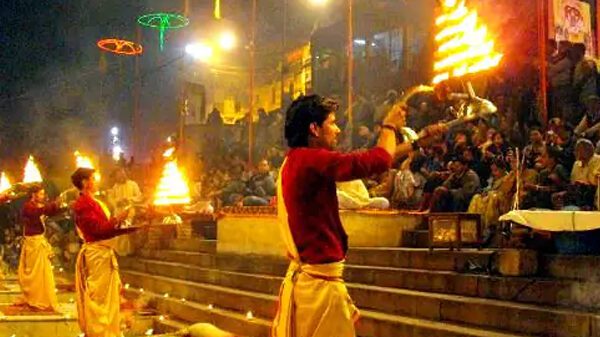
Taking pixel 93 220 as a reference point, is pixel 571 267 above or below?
below

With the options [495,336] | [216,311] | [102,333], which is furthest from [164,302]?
[495,336]

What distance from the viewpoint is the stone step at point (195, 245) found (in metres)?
14.7

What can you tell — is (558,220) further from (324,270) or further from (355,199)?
(355,199)

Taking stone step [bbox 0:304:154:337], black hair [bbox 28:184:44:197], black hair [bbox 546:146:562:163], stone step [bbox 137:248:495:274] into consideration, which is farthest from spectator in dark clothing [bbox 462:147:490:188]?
black hair [bbox 28:184:44:197]

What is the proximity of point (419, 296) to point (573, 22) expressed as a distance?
1088cm

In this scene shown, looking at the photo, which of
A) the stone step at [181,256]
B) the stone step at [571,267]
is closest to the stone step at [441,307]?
the stone step at [571,267]

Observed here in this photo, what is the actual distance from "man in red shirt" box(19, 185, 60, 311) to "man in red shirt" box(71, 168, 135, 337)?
3604mm

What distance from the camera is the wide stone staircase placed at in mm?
6898

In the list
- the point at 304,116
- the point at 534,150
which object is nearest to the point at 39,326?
the point at 304,116

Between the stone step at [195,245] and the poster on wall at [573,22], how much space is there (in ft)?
31.4

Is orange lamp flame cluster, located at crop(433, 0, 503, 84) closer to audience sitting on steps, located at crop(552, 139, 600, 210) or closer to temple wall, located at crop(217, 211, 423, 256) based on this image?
audience sitting on steps, located at crop(552, 139, 600, 210)

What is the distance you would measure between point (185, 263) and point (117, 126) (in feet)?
55.9

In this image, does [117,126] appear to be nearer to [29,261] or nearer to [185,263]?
[185,263]

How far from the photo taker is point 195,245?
15.3m
